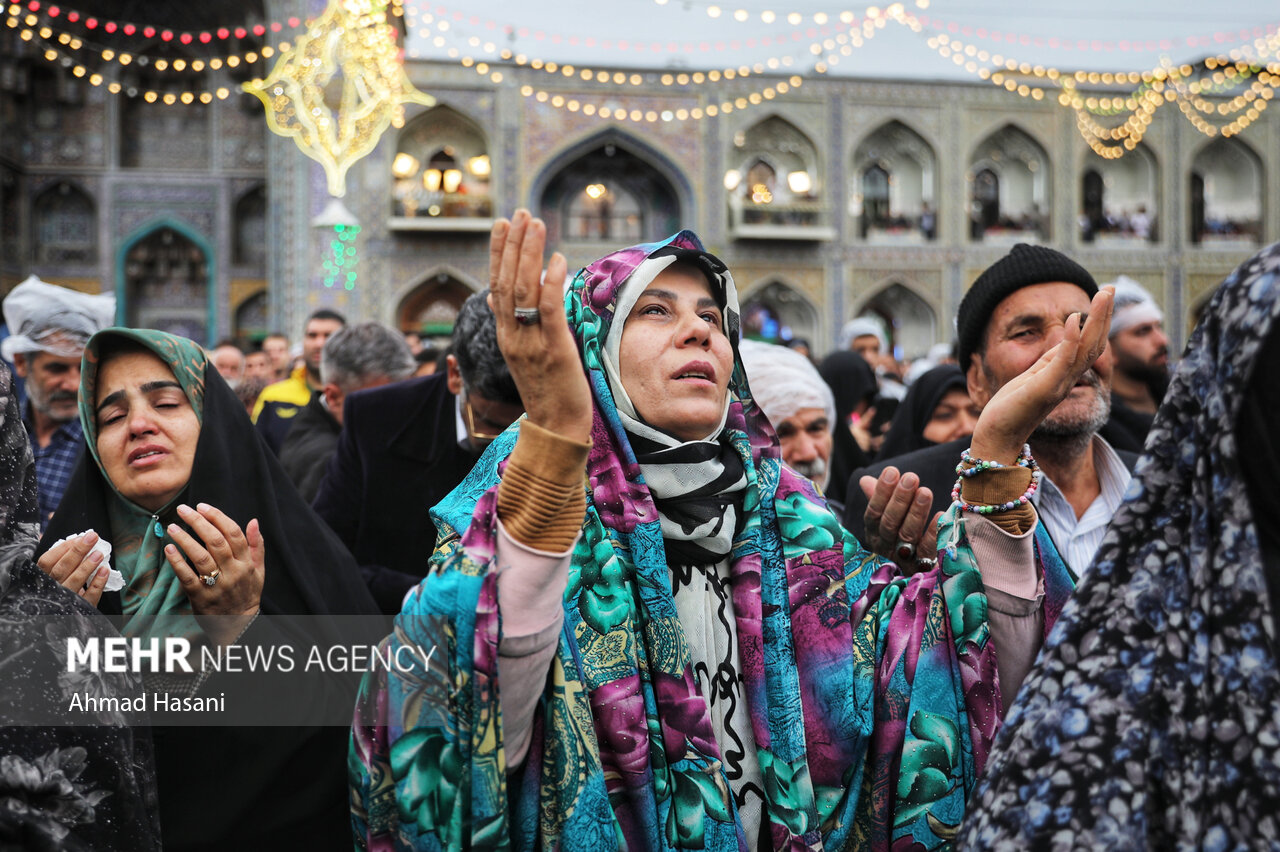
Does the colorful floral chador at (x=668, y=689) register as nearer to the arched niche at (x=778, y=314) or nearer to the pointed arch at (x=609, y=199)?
the pointed arch at (x=609, y=199)

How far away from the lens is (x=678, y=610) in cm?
141

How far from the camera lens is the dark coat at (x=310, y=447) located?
125 inches

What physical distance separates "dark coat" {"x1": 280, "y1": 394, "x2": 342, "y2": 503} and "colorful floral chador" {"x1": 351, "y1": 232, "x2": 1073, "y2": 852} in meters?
1.89

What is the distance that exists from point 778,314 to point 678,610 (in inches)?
724

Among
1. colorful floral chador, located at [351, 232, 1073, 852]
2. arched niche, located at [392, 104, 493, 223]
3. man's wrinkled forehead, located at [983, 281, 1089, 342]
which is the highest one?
arched niche, located at [392, 104, 493, 223]

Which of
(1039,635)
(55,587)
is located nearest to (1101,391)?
(1039,635)

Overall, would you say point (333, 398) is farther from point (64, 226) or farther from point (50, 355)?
point (64, 226)

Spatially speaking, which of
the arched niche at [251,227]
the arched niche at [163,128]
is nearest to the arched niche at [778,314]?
the arched niche at [251,227]

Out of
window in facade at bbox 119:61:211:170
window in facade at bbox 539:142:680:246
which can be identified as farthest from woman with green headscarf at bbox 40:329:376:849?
window in facade at bbox 119:61:211:170

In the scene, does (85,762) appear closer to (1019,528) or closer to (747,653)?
(747,653)

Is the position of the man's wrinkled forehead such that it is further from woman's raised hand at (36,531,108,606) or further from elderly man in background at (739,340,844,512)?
woman's raised hand at (36,531,108,606)

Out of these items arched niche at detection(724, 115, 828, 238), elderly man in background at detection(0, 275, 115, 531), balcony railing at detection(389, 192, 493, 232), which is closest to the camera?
elderly man in background at detection(0, 275, 115, 531)

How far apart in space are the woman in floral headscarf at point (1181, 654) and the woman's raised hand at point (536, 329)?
560 millimetres

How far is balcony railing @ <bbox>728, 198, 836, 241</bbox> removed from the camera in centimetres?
1781
